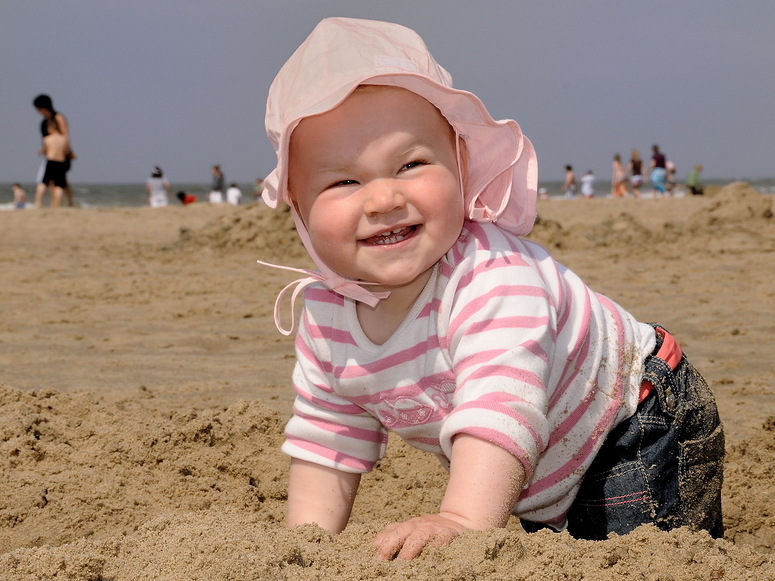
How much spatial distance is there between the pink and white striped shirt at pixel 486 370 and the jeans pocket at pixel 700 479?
23cm

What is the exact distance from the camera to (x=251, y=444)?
9.34 feet

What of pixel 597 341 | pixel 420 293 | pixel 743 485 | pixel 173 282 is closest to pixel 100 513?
pixel 420 293

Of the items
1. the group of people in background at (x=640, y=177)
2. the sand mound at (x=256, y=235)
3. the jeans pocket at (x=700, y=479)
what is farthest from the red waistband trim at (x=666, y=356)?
the group of people in background at (x=640, y=177)

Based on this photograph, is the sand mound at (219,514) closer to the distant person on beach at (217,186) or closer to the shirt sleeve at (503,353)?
the shirt sleeve at (503,353)

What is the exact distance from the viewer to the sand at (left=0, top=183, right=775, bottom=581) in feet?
4.66

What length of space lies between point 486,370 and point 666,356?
72 centimetres

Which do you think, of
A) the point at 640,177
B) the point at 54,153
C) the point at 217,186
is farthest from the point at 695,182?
the point at 54,153

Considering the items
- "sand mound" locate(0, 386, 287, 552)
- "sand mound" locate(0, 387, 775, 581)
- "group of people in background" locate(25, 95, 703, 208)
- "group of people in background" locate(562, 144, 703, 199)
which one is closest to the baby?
"sand mound" locate(0, 387, 775, 581)

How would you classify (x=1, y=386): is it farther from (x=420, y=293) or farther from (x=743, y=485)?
(x=743, y=485)

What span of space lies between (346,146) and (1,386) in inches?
74.7

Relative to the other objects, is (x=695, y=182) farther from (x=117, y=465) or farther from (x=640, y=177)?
(x=117, y=465)

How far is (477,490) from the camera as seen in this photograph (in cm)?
158

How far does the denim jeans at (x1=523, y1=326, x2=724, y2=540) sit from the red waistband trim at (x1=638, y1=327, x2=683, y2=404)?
15 mm

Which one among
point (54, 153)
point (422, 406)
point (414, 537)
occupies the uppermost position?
point (54, 153)
